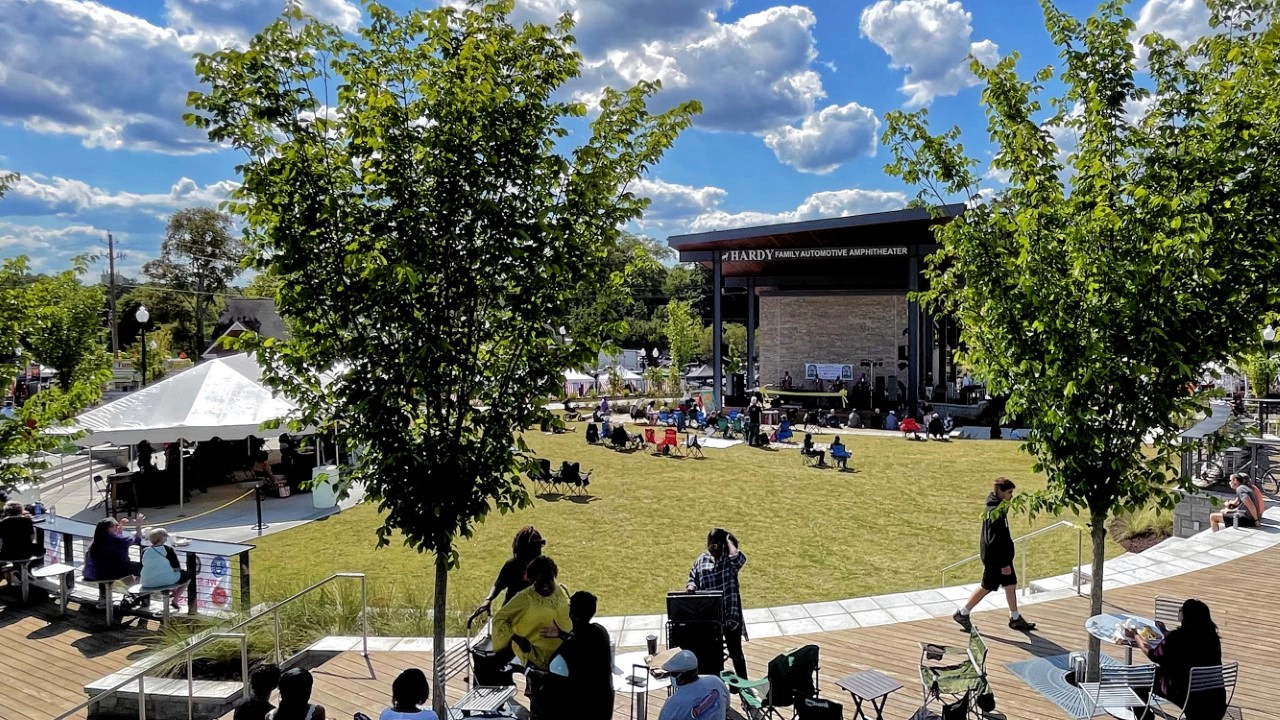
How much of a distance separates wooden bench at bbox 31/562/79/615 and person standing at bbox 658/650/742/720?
870cm

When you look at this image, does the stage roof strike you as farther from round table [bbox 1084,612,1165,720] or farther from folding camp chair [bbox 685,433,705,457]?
round table [bbox 1084,612,1165,720]

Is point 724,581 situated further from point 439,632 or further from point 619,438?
point 619,438

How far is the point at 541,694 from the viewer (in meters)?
4.73

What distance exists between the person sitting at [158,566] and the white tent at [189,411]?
6.13 meters

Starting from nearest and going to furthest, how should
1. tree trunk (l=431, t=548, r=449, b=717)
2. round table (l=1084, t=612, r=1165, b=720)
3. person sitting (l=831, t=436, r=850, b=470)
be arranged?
tree trunk (l=431, t=548, r=449, b=717)
round table (l=1084, t=612, r=1165, b=720)
person sitting (l=831, t=436, r=850, b=470)

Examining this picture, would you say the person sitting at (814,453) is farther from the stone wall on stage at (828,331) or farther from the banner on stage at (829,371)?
the stone wall on stage at (828,331)

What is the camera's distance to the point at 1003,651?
7090mm

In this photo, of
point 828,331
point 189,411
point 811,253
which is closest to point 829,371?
point 828,331

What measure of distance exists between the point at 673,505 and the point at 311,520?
7.41 metres

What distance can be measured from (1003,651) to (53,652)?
32.9 feet

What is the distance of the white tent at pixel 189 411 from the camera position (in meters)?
14.7

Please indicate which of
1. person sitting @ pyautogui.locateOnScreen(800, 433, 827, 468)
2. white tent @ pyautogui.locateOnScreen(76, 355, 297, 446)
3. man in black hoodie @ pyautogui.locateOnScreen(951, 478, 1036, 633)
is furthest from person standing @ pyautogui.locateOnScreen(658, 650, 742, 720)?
person sitting @ pyautogui.locateOnScreen(800, 433, 827, 468)

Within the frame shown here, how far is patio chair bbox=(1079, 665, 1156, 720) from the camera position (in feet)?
15.8

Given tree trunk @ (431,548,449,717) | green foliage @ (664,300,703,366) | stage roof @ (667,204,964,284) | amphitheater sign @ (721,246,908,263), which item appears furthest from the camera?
green foliage @ (664,300,703,366)
